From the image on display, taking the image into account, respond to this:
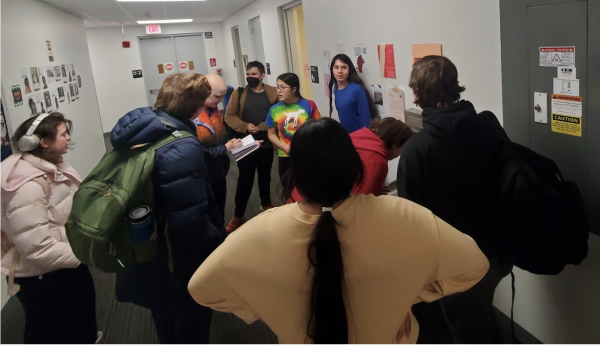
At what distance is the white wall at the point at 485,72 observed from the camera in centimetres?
169

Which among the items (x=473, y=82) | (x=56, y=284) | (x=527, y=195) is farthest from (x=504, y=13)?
(x=56, y=284)

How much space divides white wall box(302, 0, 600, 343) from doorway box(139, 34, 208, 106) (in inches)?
330

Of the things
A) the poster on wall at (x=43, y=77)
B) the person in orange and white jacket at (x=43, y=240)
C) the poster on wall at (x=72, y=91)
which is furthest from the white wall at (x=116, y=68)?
the person in orange and white jacket at (x=43, y=240)

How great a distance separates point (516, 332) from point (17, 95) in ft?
13.8

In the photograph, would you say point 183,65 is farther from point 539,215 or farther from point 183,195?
point 539,215

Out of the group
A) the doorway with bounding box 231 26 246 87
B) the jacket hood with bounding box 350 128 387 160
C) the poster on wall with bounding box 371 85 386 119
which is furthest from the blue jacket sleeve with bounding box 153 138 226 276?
the doorway with bounding box 231 26 246 87

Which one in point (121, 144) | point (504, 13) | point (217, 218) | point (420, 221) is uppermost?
point (504, 13)

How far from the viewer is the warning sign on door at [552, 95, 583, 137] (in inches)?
59.8

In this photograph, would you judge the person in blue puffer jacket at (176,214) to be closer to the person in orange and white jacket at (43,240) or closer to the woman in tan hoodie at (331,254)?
the person in orange and white jacket at (43,240)

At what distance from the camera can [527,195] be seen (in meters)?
1.41

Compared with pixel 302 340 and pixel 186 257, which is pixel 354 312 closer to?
pixel 302 340

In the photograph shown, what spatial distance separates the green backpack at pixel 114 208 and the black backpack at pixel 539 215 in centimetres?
120

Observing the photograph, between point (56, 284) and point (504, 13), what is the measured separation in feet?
7.44

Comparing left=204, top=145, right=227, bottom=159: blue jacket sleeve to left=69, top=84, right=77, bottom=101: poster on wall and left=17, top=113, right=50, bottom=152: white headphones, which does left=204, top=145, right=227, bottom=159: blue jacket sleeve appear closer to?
left=17, top=113, right=50, bottom=152: white headphones
